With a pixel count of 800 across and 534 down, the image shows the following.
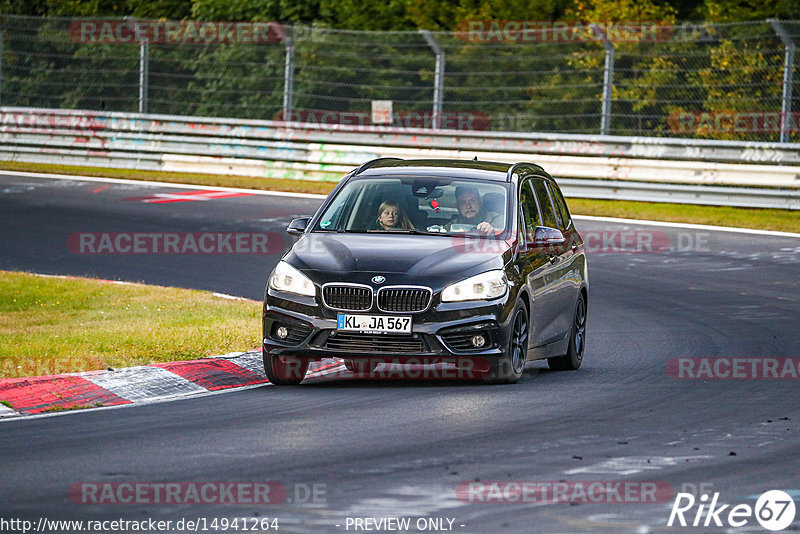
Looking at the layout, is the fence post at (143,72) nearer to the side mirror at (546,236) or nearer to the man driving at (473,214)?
the man driving at (473,214)

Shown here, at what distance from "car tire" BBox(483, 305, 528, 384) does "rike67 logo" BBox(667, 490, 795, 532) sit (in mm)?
3506

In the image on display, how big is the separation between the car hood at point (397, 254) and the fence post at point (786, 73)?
1319cm

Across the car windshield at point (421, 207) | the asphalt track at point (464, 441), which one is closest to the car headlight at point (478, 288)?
the asphalt track at point (464, 441)

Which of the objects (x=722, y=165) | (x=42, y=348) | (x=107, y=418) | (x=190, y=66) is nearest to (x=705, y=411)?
(x=107, y=418)

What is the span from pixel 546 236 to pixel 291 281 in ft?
6.89

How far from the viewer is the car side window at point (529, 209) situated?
11.4 m

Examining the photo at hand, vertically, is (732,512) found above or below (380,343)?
below

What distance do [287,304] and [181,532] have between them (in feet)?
13.8

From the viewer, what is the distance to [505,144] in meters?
25.9

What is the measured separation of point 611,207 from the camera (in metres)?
24.3

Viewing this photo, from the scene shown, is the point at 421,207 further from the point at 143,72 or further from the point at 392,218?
the point at 143,72

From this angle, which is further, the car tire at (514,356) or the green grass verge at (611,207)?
the green grass verge at (611,207)
